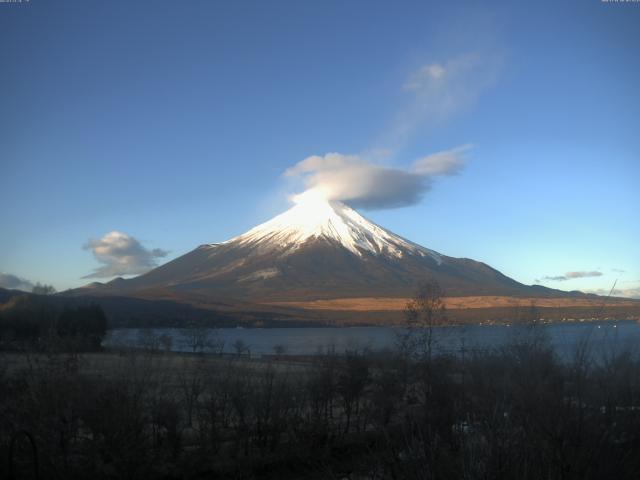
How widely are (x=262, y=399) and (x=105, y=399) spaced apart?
6081 mm

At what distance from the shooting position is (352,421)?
862 inches

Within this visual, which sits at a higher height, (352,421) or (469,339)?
(469,339)

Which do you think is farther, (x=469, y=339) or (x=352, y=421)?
(x=469, y=339)

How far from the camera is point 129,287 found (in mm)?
194250

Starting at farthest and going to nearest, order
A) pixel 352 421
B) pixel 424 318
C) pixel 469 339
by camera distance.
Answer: pixel 469 339
pixel 424 318
pixel 352 421

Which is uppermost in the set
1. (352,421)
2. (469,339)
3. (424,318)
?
(424,318)

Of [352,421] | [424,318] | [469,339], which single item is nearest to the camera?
[352,421]

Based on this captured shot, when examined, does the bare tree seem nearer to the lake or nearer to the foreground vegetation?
the foreground vegetation

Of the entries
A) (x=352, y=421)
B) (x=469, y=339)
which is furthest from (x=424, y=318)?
(x=469, y=339)

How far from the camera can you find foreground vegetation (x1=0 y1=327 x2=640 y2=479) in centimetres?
514

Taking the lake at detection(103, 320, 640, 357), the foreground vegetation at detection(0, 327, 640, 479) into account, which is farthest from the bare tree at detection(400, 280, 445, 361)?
the lake at detection(103, 320, 640, 357)

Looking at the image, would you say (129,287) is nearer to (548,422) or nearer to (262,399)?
(262,399)

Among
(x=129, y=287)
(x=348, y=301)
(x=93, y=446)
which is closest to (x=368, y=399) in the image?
(x=93, y=446)

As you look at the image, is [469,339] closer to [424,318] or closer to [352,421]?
[424,318]
